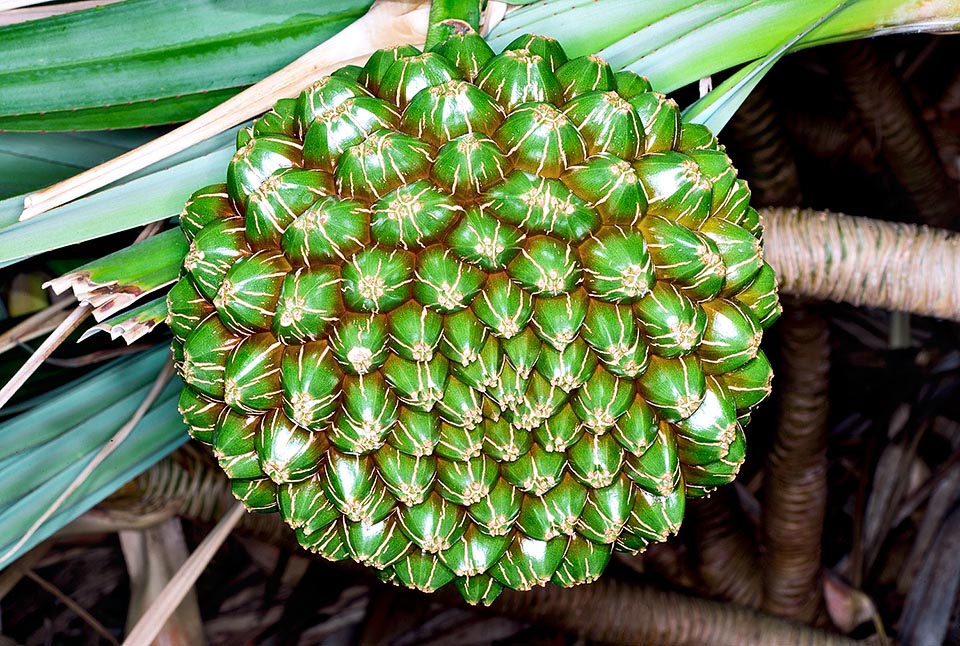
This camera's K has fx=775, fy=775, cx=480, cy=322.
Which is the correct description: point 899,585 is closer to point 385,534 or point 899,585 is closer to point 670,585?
point 670,585

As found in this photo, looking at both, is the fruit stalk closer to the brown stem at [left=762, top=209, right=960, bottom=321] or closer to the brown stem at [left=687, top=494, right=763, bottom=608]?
the brown stem at [left=762, top=209, right=960, bottom=321]

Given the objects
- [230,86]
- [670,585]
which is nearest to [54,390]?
[230,86]

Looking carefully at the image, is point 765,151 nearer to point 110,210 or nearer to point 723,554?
point 723,554

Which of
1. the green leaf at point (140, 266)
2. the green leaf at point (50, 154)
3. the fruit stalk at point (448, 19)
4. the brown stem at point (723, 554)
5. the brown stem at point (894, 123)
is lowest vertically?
the brown stem at point (723, 554)

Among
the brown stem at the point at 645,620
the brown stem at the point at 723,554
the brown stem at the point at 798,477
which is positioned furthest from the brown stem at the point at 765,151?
the brown stem at the point at 645,620

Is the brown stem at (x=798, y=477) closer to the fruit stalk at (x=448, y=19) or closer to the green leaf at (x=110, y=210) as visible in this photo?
the fruit stalk at (x=448, y=19)
